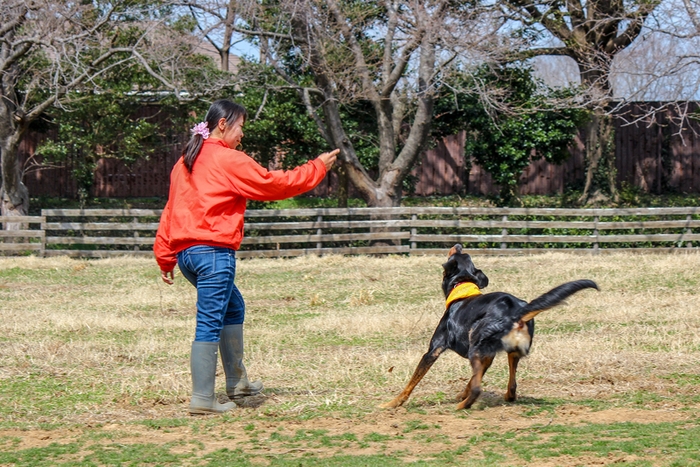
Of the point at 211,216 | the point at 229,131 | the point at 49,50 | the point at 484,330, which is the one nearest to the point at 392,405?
the point at 484,330

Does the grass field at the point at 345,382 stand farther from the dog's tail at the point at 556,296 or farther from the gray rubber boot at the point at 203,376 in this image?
the dog's tail at the point at 556,296

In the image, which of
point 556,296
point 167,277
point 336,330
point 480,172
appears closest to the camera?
point 556,296

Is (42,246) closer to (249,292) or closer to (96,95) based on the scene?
(96,95)

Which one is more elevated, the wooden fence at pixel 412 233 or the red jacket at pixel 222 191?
the red jacket at pixel 222 191

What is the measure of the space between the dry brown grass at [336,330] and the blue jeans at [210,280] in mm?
741

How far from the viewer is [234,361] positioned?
6.18 meters

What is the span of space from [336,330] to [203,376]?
12.9 ft

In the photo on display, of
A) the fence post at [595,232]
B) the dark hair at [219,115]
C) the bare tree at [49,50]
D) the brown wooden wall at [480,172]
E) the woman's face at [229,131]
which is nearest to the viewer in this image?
the dark hair at [219,115]

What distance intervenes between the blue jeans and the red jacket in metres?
0.07

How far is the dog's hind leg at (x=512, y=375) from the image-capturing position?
5965 mm

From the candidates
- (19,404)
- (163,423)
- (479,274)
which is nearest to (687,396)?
(479,274)

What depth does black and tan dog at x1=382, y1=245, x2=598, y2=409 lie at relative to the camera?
564 centimetres

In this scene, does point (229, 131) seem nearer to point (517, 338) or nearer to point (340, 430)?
point (340, 430)

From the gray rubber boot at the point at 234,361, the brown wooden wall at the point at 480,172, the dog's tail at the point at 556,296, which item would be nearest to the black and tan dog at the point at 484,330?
the dog's tail at the point at 556,296
